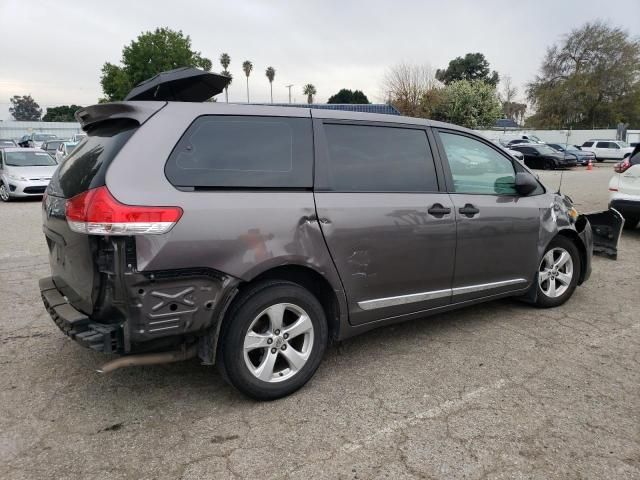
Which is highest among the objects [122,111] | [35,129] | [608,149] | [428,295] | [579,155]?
[35,129]

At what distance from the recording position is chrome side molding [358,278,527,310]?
335 centimetres

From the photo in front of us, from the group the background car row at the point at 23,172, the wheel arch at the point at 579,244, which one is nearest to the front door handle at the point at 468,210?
the wheel arch at the point at 579,244

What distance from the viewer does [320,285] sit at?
10.5ft

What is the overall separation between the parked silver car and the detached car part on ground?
1176 centimetres

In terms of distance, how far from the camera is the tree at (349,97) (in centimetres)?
6997

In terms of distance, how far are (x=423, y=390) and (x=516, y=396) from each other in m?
0.58

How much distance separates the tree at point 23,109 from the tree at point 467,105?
4157 inches

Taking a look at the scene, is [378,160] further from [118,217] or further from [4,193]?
A: [4,193]

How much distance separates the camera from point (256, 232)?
2.77m

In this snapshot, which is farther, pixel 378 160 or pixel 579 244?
pixel 579 244

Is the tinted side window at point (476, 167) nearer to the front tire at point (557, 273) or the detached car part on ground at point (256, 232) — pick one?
the detached car part on ground at point (256, 232)

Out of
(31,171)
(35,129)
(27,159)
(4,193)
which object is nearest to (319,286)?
(31,171)

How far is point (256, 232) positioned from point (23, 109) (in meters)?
134

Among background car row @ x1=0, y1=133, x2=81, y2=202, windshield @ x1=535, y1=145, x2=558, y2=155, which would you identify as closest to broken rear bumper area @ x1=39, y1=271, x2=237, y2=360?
background car row @ x1=0, y1=133, x2=81, y2=202
